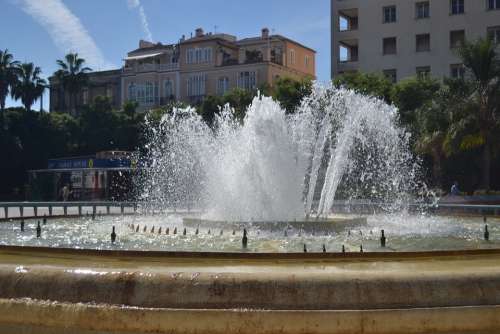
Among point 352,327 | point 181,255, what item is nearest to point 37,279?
point 181,255

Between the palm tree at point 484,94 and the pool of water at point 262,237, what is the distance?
13906 millimetres

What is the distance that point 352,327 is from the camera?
408cm

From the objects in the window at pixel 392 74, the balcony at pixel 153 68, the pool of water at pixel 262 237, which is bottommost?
the pool of water at pixel 262 237

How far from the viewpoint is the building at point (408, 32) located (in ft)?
147

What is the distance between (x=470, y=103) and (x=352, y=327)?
24824 millimetres

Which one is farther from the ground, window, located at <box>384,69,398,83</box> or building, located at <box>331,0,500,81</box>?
building, located at <box>331,0,500,81</box>

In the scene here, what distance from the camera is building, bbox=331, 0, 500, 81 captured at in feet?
147

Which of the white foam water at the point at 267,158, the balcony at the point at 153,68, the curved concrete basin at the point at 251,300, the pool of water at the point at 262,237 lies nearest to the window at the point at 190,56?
the balcony at the point at 153,68

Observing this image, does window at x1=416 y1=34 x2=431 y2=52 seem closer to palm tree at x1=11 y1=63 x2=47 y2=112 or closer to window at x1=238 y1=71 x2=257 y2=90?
window at x1=238 y1=71 x2=257 y2=90

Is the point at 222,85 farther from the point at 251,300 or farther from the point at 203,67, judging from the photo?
the point at 251,300

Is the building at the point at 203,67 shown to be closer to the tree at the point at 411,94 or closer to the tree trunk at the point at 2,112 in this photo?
the tree trunk at the point at 2,112

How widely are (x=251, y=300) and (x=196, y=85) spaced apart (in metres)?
54.3

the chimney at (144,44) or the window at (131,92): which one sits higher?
the chimney at (144,44)

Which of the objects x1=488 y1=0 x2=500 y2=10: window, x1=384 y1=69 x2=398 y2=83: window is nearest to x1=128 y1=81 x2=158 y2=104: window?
x1=384 y1=69 x2=398 y2=83: window
